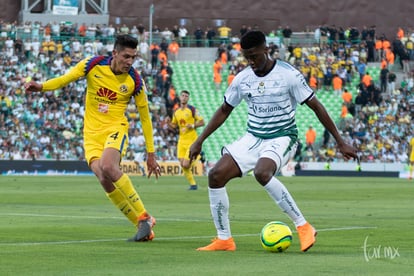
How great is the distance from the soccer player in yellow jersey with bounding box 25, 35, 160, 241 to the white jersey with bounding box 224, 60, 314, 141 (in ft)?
6.15

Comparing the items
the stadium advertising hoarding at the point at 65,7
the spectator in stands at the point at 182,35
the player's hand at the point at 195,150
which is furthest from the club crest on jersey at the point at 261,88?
the spectator in stands at the point at 182,35

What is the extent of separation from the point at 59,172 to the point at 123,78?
106ft

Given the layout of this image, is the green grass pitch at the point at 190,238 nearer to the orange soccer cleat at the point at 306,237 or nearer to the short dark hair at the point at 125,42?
the orange soccer cleat at the point at 306,237

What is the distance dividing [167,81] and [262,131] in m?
42.0

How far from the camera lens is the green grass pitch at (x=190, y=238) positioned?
34.7ft

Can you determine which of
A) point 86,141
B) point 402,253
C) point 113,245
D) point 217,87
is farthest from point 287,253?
point 217,87

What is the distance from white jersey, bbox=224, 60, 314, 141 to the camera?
1297 centimetres

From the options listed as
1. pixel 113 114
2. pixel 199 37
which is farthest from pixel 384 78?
pixel 113 114

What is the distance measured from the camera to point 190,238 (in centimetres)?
1447

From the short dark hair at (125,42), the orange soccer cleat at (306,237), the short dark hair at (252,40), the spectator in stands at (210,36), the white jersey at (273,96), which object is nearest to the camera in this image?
the orange soccer cleat at (306,237)

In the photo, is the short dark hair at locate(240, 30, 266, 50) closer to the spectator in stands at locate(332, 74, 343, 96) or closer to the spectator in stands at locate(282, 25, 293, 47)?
the spectator in stands at locate(332, 74, 343, 96)

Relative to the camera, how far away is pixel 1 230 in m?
15.5

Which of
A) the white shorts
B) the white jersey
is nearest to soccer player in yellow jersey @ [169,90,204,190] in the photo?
the white jersey

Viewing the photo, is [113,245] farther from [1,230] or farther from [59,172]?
[59,172]
